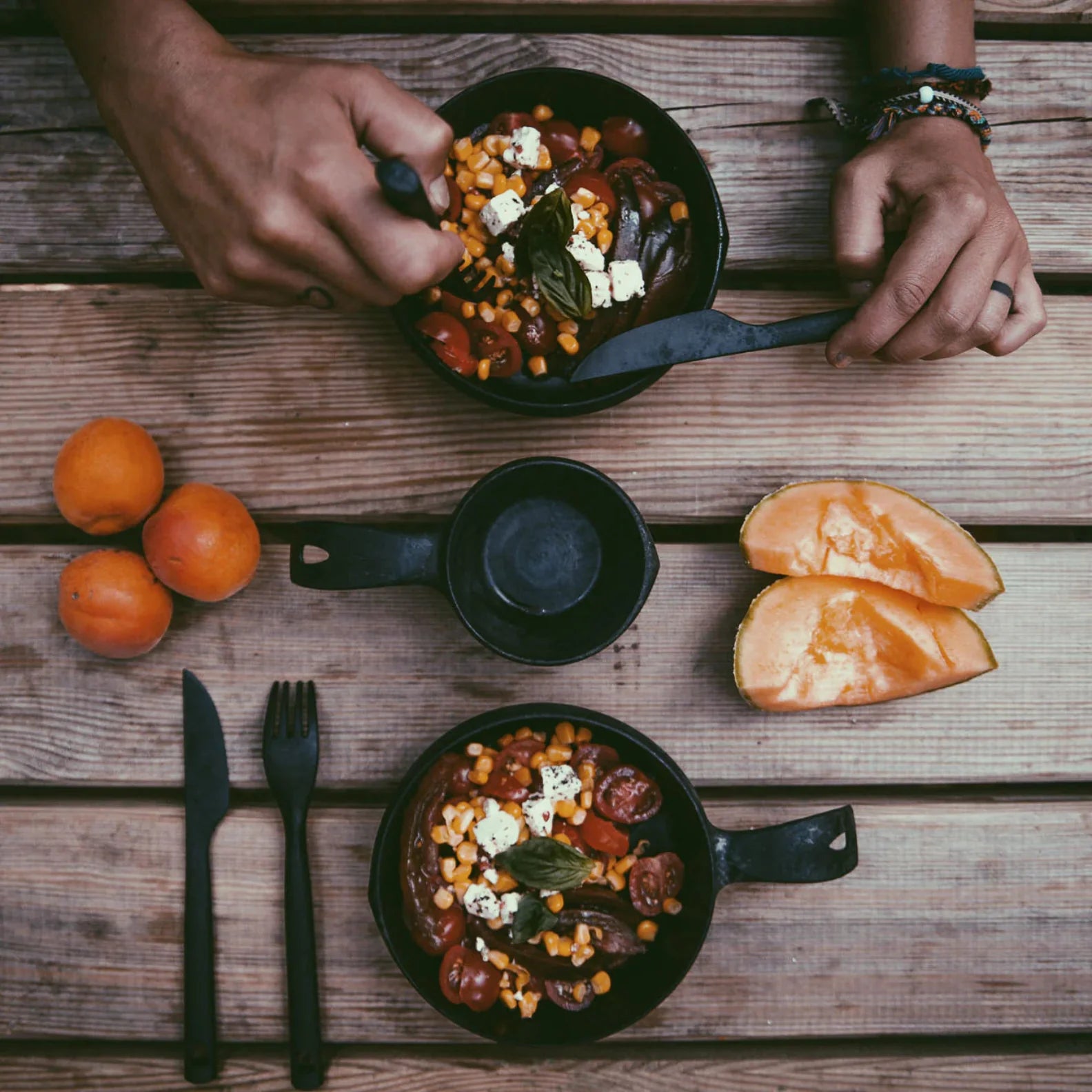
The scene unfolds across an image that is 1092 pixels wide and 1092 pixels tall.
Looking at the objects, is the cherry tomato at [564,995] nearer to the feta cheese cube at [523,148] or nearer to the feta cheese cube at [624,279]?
the feta cheese cube at [624,279]

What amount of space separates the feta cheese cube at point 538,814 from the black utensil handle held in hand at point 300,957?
1.00 ft

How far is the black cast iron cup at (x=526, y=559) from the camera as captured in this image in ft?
3.27

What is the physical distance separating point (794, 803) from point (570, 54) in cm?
104

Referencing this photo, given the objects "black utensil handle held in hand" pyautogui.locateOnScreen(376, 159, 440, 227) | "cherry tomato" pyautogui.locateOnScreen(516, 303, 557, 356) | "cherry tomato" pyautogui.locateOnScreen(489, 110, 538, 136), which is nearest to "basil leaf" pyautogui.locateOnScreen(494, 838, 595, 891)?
"cherry tomato" pyautogui.locateOnScreen(516, 303, 557, 356)

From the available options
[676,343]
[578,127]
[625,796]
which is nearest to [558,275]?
[676,343]

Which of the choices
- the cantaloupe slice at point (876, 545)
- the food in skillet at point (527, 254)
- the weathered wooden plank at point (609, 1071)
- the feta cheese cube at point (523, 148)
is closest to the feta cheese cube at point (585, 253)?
the food in skillet at point (527, 254)

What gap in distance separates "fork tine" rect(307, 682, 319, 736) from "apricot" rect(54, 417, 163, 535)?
1.01ft

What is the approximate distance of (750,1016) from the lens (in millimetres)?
1195

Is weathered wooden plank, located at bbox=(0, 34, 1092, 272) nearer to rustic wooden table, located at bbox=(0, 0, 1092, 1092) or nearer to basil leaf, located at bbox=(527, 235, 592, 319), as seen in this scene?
rustic wooden table, located at bbox=(0, 0, 1092, 1092)

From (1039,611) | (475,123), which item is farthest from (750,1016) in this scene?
(475,123)

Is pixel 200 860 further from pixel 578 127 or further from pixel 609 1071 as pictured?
pixel 578 127

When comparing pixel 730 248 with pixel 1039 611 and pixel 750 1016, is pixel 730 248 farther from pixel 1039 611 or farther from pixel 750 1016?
pixel 750 1016

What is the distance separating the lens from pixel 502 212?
3.27ft

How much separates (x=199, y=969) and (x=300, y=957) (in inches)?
5.3
